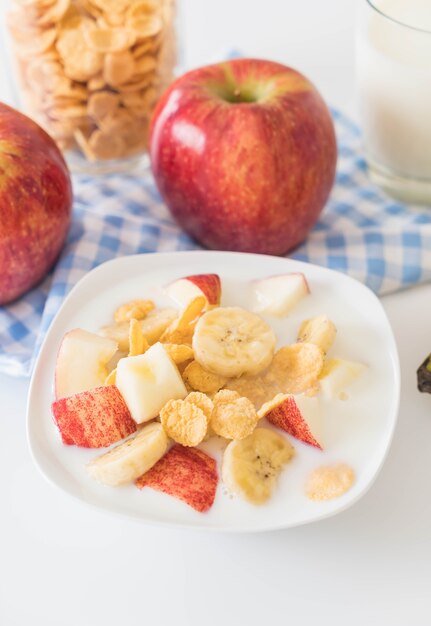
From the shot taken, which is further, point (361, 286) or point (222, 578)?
point (361, 286)

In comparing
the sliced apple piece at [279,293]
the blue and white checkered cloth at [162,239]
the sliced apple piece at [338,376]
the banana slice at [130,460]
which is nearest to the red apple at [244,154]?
the blue and white checkered cloth at [162,239]

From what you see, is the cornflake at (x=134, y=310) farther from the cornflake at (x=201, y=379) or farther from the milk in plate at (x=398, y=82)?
the milk in plate at (x=398, y=82)

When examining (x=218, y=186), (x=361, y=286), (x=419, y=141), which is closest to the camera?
(x=361, y=286)

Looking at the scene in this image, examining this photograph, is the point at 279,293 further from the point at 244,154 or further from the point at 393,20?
the point at 393,20

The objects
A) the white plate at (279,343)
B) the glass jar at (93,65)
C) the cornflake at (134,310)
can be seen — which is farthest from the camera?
the glass jar at (93,65)

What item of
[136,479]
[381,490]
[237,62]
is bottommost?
[381,490]

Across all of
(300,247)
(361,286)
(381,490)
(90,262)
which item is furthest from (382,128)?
(381,490)

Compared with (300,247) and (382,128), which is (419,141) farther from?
(300,247)
